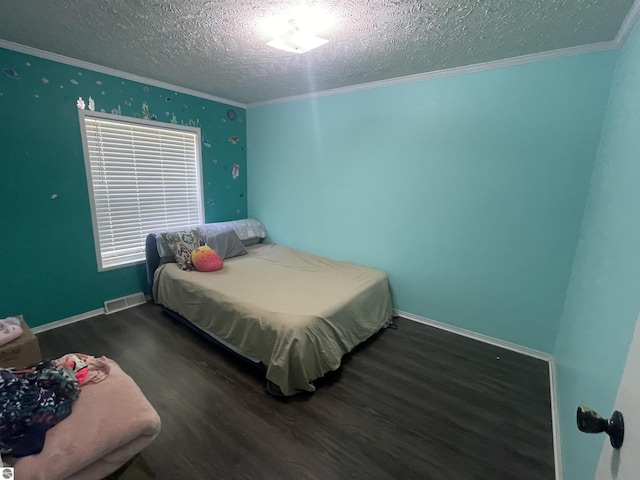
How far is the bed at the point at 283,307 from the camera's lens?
1.95 metres

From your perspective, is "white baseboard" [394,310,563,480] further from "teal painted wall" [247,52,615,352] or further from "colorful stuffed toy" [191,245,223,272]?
"colorful stuffed toy" [191,245,223,272]

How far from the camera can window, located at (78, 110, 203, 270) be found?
2.79m

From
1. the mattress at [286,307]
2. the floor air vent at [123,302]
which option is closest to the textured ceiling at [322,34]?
the mattress at [286,307]

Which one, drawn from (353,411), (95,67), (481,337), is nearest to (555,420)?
(481,337)

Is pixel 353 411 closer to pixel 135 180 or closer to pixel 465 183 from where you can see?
pixel 465 183

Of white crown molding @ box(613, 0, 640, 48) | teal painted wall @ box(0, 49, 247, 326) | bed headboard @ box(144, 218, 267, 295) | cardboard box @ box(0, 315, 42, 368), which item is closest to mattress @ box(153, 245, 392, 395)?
bed headboard @ box(144, 218, 267, 295)

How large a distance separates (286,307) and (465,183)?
Answer: 1.83 meters

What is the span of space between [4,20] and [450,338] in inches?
158

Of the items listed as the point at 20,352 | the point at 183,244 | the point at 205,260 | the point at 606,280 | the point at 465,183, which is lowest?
the point at 20,352

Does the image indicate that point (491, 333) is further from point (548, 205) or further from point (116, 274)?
point (116, 274)

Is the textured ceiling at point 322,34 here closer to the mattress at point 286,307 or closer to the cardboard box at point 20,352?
the mattress at point 286,307

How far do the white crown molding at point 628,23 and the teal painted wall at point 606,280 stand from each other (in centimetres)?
5

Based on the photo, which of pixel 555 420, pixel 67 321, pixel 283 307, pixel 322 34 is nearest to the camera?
pixel 555 420

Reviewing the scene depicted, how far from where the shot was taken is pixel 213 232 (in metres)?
3.41
